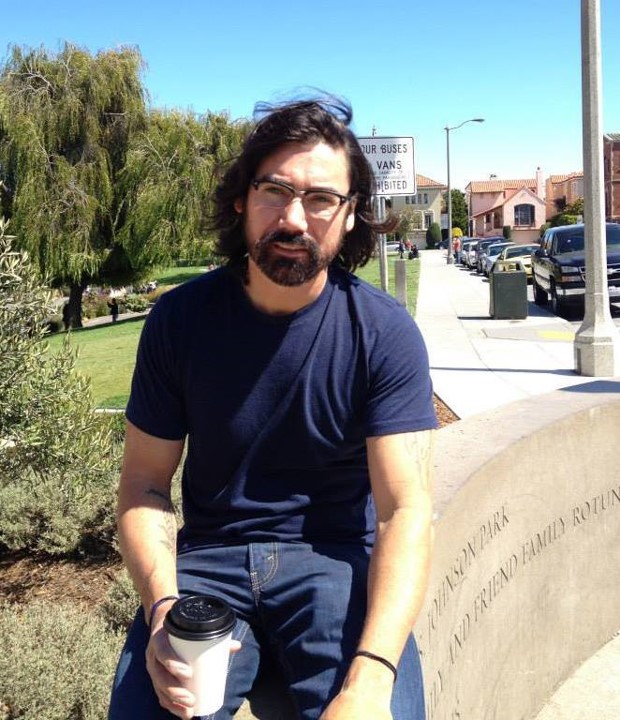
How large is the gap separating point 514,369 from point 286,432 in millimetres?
9526

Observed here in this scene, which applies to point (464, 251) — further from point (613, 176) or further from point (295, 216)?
point (295, 216)

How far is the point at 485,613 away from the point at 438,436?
3.00 ft

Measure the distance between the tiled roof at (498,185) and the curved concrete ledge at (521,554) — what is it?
355 feet

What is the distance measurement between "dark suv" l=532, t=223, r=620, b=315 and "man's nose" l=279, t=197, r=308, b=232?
15.0 m

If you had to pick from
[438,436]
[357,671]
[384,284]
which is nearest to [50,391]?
[438,436]

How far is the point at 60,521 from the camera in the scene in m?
4.25

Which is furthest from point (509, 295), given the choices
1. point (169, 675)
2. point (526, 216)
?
point (526, 216)

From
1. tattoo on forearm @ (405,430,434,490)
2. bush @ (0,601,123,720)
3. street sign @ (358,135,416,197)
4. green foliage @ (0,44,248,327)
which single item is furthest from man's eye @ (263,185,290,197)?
green foliage @ (0,44,248,327)

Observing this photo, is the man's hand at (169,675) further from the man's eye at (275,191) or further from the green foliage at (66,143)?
the green foliage at (66,143)

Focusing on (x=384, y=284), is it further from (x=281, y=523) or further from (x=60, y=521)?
(x=281, y=523)

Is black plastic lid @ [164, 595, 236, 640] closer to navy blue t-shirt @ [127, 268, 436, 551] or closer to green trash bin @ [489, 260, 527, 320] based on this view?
navy blue t-shirt @ [127, 268, 436, 551]

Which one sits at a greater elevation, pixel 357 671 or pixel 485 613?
pixel 357 671

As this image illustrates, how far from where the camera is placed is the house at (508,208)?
95.4m

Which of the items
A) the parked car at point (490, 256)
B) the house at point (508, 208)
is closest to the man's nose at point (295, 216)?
the parked car at point (490, 256)
